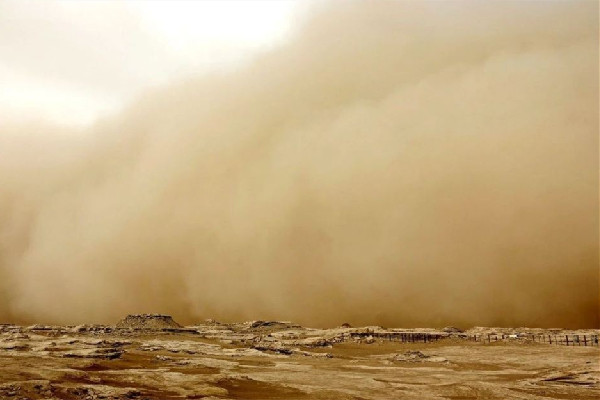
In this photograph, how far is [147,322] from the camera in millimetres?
40844

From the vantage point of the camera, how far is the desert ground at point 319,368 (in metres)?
13.5

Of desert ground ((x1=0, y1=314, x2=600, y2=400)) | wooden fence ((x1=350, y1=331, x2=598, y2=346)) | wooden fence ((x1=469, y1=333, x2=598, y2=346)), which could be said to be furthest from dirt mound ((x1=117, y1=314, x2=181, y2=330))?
wooden fence ((x1=469, y1=333, x2=598, y2=346))

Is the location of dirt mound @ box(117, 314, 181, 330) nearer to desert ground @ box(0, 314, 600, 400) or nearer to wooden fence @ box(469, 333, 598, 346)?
desert ground @ box(0, 314, 600, 400)

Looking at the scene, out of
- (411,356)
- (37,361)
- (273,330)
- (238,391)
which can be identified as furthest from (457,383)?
(273,330)

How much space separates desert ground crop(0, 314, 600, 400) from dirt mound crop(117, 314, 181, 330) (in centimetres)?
316

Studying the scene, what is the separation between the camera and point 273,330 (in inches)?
1695

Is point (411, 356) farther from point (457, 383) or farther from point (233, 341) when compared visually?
point (233, 341)

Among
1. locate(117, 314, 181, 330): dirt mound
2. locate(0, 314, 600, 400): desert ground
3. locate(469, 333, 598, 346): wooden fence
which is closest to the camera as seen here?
locate(0, 314, 600, 400): desert ground

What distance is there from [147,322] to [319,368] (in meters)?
24.9

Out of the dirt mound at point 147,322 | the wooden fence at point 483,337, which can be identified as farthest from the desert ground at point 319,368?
the dirt mound at point 147,322

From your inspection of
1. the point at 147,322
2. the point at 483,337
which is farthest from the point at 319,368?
the point at 147,322

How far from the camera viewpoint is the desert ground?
13.5m

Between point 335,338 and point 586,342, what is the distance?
16.7 meters

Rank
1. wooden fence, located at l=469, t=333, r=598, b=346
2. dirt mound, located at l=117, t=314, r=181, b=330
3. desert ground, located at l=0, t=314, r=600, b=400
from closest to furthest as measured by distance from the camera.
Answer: desert ground, located at l=0, t=314, r=600, b=400 < wooden fence, located at l=469, t=333, r=598, b=346 < dirt mound, located at l=117, t=314, r=181, b=330
